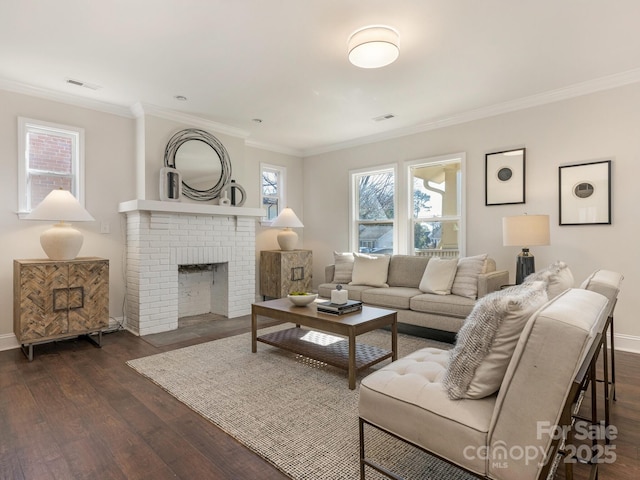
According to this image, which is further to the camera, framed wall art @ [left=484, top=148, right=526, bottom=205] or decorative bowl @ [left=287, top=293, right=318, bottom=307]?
framed wall art @ [left=484, top=148, right=526, bottom=205]

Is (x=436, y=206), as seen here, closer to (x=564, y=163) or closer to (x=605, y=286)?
(x=564, y=163)

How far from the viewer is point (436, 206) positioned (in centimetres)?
480

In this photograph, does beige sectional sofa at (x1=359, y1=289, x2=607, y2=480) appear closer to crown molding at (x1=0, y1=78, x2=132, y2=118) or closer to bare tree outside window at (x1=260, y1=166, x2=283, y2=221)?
crown molding at (x1=0, y1=78, x2=132, y2=118)

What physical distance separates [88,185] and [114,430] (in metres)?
2.99

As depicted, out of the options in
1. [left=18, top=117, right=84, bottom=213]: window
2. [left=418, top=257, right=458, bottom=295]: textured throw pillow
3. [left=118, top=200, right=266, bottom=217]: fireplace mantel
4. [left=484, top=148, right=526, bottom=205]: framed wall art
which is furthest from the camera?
[left=484, top=148, right=526, bottom=205]: framed wall art

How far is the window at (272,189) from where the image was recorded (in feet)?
19.3

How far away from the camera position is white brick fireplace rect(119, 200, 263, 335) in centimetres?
400

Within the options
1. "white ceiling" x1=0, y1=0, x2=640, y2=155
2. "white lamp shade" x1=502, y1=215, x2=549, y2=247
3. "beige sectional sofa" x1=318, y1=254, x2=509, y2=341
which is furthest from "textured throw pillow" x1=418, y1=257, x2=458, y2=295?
"white ceiling" x1=0, y1=0, x2=640, y2=155

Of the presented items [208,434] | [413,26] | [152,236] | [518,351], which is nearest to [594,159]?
[413,26]

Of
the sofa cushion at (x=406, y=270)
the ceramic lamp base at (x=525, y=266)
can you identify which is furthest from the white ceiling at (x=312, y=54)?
the sofa cushion at (x=406, y=270)

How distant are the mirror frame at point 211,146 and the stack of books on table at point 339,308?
2.55 metres

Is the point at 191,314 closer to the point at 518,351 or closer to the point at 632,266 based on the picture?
the point at 518,351

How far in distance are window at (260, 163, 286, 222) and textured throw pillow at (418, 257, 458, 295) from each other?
292cm

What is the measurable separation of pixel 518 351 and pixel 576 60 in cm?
310
